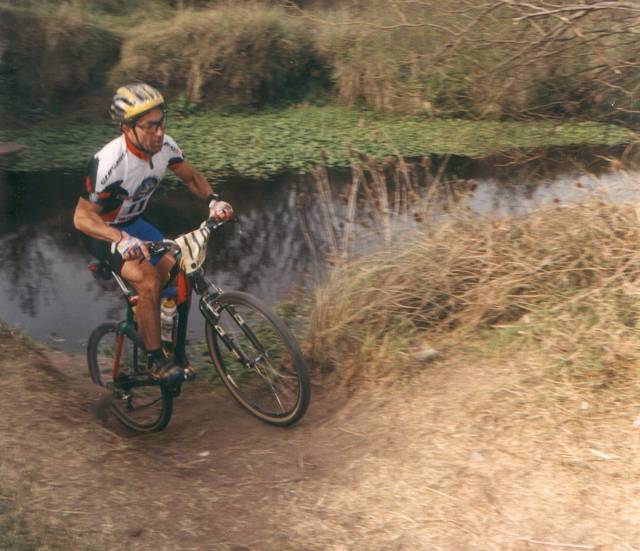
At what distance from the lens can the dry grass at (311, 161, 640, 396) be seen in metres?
5.18

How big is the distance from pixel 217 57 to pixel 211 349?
9.94 metres

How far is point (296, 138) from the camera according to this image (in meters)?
12.4

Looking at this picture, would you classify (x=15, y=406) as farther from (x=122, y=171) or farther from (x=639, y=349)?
(x=639, y=349)

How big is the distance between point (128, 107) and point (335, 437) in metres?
2.14

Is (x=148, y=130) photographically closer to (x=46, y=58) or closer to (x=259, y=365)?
(x=259, y=365)

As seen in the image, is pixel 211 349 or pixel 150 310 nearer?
pixel 150 310

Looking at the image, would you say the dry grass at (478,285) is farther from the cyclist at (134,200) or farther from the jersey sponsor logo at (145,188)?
the jersey sponsor logo at (145,188)

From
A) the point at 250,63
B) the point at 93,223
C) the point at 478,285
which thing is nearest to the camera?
the point at 93,223

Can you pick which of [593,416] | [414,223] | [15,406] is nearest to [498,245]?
[414,223]

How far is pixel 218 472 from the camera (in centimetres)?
437

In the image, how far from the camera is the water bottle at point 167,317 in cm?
478

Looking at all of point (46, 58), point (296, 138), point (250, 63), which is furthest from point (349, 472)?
point (250, 63)

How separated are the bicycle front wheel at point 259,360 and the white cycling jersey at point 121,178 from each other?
2.42 feet

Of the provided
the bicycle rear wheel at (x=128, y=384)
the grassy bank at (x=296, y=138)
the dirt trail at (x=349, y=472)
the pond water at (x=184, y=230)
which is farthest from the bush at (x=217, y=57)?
the dirt trail at (x=349, y=472)
